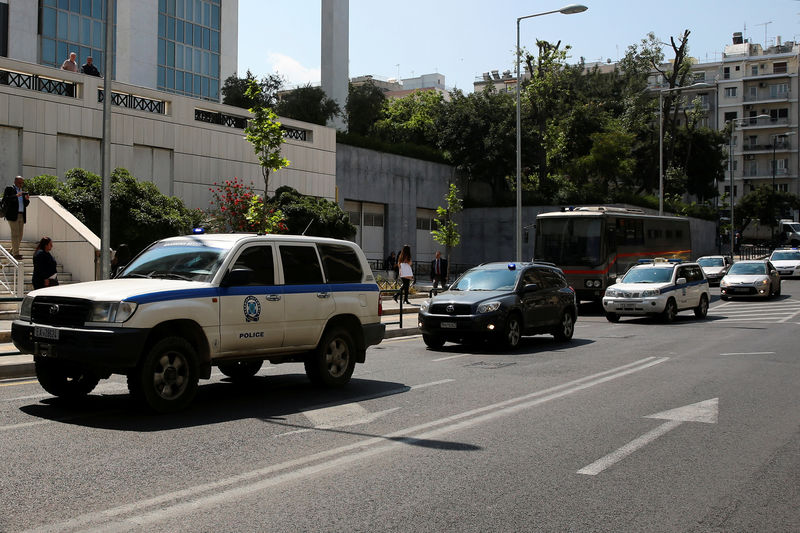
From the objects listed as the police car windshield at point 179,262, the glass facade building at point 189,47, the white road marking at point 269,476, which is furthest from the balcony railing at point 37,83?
the glass facade building at point 189,47

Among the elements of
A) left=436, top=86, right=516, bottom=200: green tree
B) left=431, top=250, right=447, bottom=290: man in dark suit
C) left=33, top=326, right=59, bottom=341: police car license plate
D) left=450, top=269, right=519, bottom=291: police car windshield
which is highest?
left=436, top=86, right=516, bottom=200: green tree

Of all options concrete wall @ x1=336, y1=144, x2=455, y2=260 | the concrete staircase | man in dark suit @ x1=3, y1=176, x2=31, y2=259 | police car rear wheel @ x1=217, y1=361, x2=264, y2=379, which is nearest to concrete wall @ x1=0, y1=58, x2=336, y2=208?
the concrete staircase

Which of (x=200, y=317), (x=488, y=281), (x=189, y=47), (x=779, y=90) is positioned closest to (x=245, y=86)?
(x=189, y=47)

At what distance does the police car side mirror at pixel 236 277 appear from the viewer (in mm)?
8992

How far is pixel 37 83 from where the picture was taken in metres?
26.3

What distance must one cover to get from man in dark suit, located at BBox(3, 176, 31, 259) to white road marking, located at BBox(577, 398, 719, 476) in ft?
51.6

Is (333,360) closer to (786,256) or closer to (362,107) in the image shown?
(786,256)

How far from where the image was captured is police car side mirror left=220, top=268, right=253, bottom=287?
899cm

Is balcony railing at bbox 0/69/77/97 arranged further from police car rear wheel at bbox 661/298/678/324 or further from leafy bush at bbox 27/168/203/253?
police car rear wheel at bbox 661/298/678/324

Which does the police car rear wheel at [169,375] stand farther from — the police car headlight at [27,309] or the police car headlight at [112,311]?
the police car headlight at [27,309]

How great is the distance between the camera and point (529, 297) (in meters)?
17.0

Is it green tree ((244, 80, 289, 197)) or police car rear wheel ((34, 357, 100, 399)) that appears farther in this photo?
green tree ((244, 80, 289, 197))

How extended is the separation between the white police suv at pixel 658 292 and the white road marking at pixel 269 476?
1452 centimetres

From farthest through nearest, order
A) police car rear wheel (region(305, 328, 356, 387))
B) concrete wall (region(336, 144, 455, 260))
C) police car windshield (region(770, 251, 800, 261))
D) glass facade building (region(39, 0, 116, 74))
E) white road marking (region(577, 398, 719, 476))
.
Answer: glass facade building (region(39, 0, 116, 74)), police car windshield (region(770, 251, 800, 261)), concrete wall (region(336, 144, 455, 260)), police car rear wheel (region(305, 328, 356, 387)), white road marking (region(577, 398, 719, 476))
